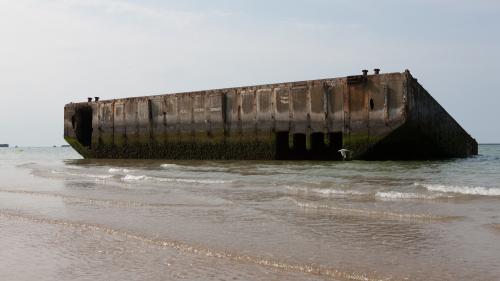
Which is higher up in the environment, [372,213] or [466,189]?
[466,189]

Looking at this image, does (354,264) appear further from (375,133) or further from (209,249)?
(375,133)

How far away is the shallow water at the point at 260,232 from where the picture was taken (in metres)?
4.18

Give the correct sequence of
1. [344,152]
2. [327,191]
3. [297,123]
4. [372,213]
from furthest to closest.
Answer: [297,123] → [344,152] → [327,191] → [372,213]

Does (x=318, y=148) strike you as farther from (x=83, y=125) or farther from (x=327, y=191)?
(x=83, y=125)

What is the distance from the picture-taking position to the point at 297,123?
59.6 ft

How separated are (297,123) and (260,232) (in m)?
12.7

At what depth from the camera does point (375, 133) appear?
53.4 feet

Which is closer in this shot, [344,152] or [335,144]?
[344,152]

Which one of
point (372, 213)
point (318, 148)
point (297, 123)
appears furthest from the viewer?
point (318, 148)

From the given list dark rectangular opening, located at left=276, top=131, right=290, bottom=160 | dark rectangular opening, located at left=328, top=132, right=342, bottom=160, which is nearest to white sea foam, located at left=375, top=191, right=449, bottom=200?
dark rectangular opening, located at left=328, top=132, right=342, bottom=160

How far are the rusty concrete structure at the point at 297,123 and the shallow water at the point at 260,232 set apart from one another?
225 inches

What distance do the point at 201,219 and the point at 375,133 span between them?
1067 centimetres

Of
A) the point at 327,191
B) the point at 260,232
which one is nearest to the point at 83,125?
the point at 327,191

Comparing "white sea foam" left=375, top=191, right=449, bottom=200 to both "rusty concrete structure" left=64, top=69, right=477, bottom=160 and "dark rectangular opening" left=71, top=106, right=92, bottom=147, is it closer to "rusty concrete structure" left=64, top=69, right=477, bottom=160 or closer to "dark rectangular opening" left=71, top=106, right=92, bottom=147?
"rusty concrete structure" left=64, top=69, right=477, bottom=160
